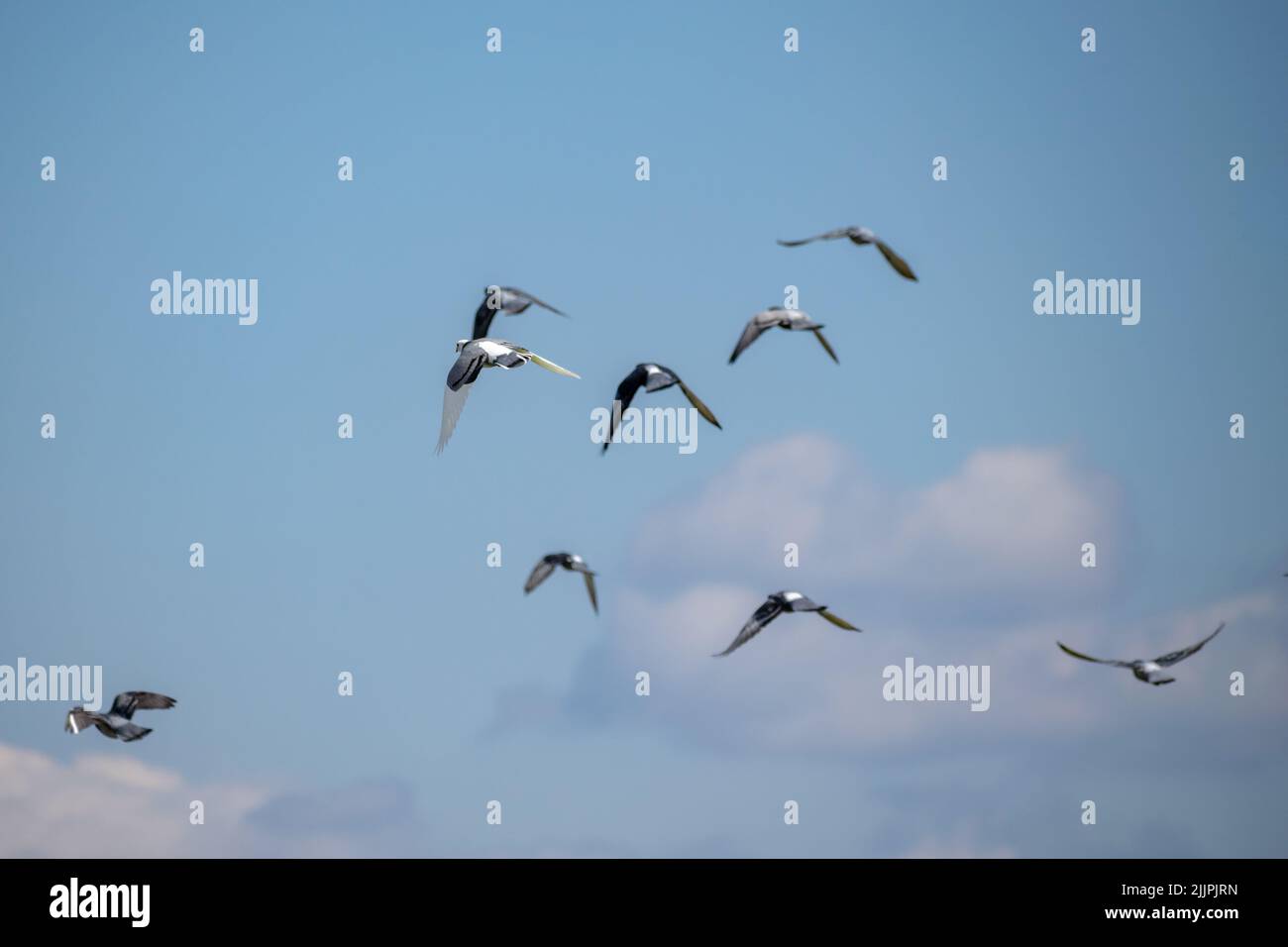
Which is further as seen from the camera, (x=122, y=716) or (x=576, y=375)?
(x=122, y=716)

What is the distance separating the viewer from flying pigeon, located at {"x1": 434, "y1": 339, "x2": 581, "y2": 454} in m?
35.4

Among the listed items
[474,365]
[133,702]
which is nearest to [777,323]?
[474,365]

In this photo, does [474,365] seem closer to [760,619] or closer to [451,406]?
[451,406]

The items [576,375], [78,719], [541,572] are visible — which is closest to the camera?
[576,375]

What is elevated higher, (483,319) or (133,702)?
(483,319)

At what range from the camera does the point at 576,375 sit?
112ft

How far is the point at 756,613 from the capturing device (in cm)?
4062

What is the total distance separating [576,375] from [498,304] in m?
8.25

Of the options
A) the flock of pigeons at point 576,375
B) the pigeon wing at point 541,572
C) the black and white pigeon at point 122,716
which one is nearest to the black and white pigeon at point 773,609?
the flock of pigeons at point 576,375

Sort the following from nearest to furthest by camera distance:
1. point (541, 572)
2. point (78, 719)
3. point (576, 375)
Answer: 1. point (576, 375)
2. point (78, 719)
3. point (541, 572)

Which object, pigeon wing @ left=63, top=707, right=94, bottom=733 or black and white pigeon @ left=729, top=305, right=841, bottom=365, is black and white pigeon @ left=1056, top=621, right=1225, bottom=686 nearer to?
black and white pigeon @ left=729, top=305, right=841, bottom=365
